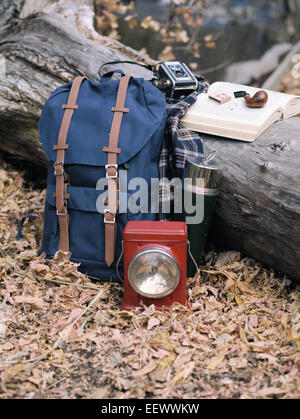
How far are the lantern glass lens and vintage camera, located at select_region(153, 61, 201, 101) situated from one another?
3.61ft

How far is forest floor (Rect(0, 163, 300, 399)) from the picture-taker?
1998 millimetres

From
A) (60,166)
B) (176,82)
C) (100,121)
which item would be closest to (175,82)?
(176,82)

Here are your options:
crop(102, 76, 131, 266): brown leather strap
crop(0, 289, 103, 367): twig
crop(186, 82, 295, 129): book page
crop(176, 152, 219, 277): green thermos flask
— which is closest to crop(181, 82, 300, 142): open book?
crop(186, 82, 295, 129): book page

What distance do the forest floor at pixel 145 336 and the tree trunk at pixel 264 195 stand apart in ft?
0.58

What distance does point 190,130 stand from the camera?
2.74m

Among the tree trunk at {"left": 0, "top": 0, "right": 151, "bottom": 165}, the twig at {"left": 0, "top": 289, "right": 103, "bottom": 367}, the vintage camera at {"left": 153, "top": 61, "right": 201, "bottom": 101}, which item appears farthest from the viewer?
the tree trunk at {"left": 0, "top": 0, "right": 151, "bottom": 165}

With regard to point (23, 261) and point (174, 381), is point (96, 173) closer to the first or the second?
point (23, 261)

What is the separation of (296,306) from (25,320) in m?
1.45

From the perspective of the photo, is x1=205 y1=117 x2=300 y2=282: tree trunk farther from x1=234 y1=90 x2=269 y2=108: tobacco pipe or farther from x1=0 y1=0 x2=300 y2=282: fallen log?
x1=234 y1=90 x2=269 y2=108: tobacco pipe

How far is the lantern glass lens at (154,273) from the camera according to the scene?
2314 millimetres

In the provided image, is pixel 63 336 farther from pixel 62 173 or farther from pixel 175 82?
pixel 175 82

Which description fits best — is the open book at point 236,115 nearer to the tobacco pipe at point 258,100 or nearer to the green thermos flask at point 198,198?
the tobacco pipe at point 258,100
